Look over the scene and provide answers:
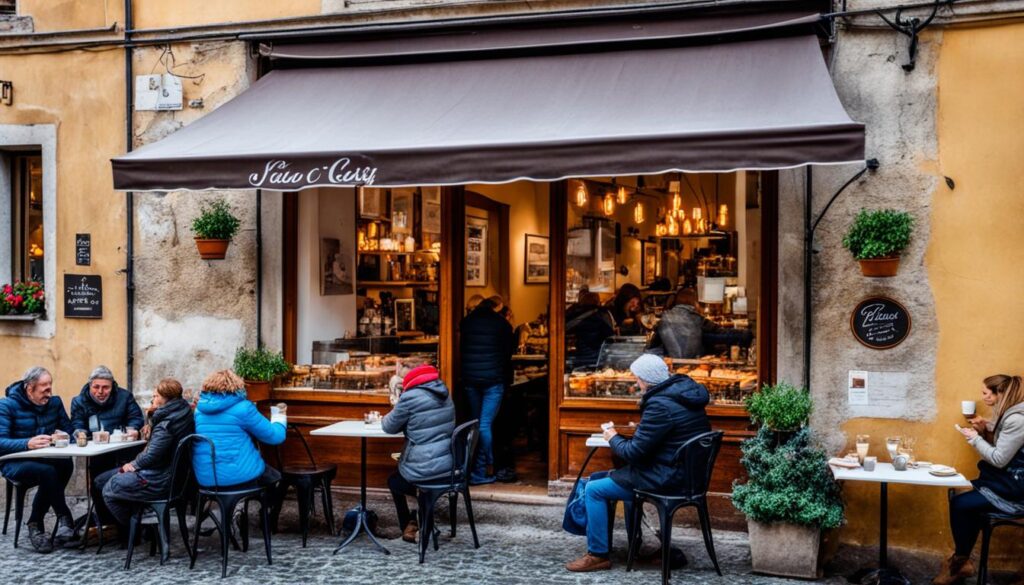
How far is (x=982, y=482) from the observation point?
6266 mm

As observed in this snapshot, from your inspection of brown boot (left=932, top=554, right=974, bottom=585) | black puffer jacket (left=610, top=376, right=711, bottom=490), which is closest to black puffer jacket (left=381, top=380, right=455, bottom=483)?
black puffer jacket (left=610, top=376, right=711, bottom=490)

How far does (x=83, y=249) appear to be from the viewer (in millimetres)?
8859

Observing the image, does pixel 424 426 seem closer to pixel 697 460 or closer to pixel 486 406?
pixel 697 460

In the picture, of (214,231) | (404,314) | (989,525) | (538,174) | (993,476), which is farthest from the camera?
(404,314)

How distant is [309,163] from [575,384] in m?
2.74

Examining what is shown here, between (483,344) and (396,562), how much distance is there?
2350 mm

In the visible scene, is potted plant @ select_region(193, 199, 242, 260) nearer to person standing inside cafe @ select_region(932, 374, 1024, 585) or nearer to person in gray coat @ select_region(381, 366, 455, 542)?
person in gray coat @ select_region(381, 366, 455, 542)

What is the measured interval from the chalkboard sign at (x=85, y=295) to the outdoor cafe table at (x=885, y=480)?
618 cm

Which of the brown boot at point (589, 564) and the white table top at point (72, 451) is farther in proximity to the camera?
the white table top at point (72, 451)

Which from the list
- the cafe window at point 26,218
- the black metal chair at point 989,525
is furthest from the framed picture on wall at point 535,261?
the black metal chair at point 989,525

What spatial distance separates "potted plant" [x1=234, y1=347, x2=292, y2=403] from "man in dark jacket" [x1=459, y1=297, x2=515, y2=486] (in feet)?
5.05

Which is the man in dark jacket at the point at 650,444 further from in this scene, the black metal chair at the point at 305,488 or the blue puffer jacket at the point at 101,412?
the blue puffer jacket at the point at 101,412

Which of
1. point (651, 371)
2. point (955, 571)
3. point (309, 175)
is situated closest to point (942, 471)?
point (955, 571)

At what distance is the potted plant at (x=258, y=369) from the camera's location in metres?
8.29
